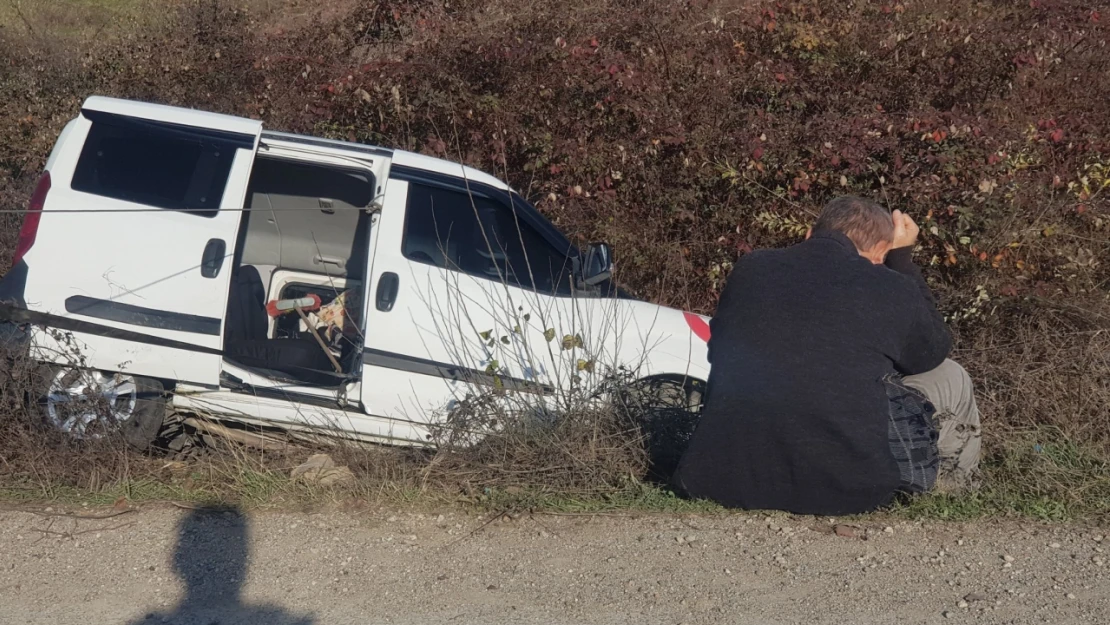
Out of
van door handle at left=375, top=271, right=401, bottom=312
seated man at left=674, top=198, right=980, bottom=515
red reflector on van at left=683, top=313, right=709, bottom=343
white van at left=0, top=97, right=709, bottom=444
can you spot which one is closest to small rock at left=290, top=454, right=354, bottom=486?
white van at left=0, top=97, right=709, bottom=444

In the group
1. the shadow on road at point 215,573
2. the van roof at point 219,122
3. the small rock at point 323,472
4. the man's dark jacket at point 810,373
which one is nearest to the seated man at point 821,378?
the man's dark jacket at point 810,373

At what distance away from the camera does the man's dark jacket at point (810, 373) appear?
3.94 m

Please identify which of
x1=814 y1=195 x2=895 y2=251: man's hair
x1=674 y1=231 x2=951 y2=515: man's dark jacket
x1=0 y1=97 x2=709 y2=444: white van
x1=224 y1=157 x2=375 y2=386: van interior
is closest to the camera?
x1=674 y1=231 x2=951 y2=515: man's dark jacket

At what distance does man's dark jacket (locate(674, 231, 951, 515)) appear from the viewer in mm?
3943

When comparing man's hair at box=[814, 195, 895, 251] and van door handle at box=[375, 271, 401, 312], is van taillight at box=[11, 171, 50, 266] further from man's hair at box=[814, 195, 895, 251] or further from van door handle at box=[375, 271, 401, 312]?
man's hair at box=[814, 195, 895, 251]

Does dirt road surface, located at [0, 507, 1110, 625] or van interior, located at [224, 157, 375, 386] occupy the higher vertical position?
van interior, located at [224, 157, 375, 386]

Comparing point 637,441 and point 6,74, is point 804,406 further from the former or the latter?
point 6,74

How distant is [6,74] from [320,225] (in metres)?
5.64

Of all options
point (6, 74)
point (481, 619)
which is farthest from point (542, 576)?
point (6, 74)

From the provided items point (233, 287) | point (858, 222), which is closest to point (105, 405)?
point (233, 287)

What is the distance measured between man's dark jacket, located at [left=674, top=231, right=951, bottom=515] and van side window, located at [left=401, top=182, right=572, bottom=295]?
172cm

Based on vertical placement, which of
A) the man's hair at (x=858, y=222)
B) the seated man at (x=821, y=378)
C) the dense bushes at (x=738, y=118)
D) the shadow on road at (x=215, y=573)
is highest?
the dense bushes at (x=738, y=118)

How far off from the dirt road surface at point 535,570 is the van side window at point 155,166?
1702 millimetres

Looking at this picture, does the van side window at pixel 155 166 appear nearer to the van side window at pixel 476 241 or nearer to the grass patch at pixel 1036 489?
the van side window at pixel 476 241
